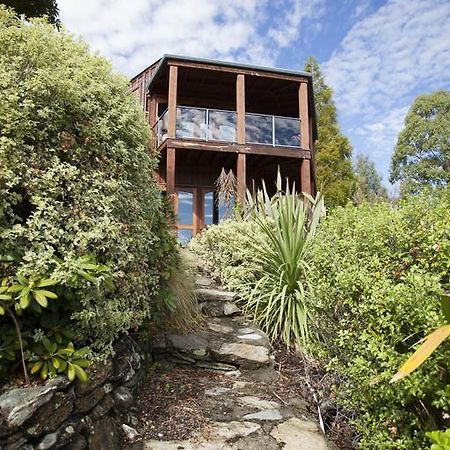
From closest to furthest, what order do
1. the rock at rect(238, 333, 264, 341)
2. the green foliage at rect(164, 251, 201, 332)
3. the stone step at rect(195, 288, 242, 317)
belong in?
the green foliage at rect(164, 251, 201, 332) < the rock at rect(238, 333, 264, 341) < the stone step at rect(195, 288, 242, 317)

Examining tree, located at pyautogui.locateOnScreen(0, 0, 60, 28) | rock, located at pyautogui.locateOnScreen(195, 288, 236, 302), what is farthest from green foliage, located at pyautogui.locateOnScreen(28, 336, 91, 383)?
tree, located at pyautogui.locateOnScreen(0, 0, 60, 28)

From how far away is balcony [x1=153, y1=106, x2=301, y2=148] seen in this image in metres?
10.4

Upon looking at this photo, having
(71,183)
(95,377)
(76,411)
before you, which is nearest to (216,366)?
(95,377)

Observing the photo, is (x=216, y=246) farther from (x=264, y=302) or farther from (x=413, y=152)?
(x=413, y=152)

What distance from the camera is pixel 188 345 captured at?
142 inches

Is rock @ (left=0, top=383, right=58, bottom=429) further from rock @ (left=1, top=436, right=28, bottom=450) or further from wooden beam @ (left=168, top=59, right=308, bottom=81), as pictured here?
wooden beam @ (left=168, top=59, right=308, bottom=81)

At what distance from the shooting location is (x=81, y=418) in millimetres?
2064

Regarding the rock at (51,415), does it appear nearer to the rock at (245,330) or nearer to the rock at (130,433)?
the rock at (130,433)

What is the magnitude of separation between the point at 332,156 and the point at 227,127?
41.2 feet

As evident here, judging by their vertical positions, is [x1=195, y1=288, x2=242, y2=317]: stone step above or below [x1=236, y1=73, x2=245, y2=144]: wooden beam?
below

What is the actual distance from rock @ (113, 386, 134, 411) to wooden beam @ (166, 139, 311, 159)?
26.4ft

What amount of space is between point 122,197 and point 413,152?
93.9 ft

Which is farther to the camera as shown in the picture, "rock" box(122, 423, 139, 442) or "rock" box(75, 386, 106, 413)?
"rock" box(122, 423, 139, 442)

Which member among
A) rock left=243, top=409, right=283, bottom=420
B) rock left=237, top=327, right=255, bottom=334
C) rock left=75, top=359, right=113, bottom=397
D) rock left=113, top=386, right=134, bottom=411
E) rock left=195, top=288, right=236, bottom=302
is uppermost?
rock left=195, top=288, right=236, bottom=302
